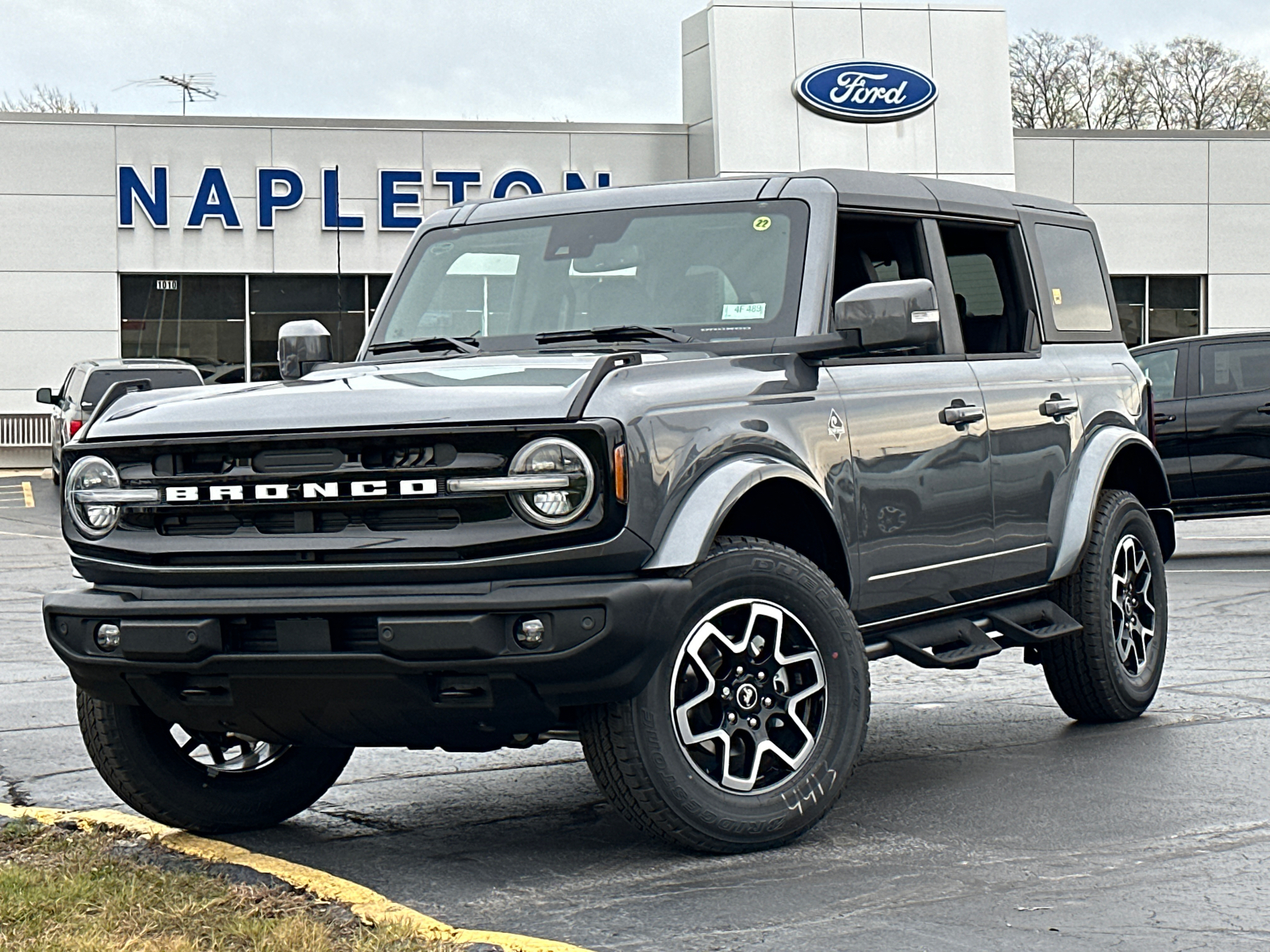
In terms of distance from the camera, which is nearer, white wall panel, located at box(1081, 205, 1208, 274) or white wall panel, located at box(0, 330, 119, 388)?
white wall panel, located at box(0, 330, 119, 388)

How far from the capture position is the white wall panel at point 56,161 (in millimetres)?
31672

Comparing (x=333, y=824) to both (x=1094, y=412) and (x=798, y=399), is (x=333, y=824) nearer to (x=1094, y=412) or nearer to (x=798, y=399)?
(x=798, y=399)

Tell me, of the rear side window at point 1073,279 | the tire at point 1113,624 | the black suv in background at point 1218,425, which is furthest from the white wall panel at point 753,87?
the tire at point 1113,624

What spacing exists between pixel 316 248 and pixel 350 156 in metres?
1.71

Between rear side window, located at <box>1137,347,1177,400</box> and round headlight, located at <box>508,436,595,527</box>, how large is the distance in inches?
458

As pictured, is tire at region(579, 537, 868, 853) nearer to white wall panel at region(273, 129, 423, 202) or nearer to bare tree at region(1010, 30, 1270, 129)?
white wall panel at region(273, 129, 423, 202)

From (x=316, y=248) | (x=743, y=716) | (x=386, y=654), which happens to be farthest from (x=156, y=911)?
(x=316, y=248)

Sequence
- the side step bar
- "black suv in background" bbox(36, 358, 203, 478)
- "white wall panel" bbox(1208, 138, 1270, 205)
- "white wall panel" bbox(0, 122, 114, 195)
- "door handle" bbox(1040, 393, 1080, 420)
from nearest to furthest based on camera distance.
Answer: the side step bar < "door handle" bbox(1040, 393, 1080, 420) < "black suv in background" bbox(36, 358, 203, 478) < "white wall panel" bbox(0, 122, 114, 195) < "white wall panel" bbox(1208, 138, 1270, 205)

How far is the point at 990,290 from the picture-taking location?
7199 millimetres

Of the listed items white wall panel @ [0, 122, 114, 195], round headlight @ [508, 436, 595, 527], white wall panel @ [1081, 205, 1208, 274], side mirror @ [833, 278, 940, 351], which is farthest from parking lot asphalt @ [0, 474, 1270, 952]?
white wall panel @ [1081, 205, 1208, 274]

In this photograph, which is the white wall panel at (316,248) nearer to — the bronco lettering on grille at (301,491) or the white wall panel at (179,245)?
the white wall panel at (179,245)

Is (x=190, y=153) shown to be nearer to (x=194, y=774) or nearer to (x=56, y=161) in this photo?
(x=56, y=161)

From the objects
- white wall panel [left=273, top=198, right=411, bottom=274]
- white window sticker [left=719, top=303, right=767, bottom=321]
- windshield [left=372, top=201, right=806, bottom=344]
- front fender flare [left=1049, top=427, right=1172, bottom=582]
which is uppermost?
white wall panel [left=273, top=198, right=411, bottom=274]

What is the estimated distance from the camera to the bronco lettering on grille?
479 cm
